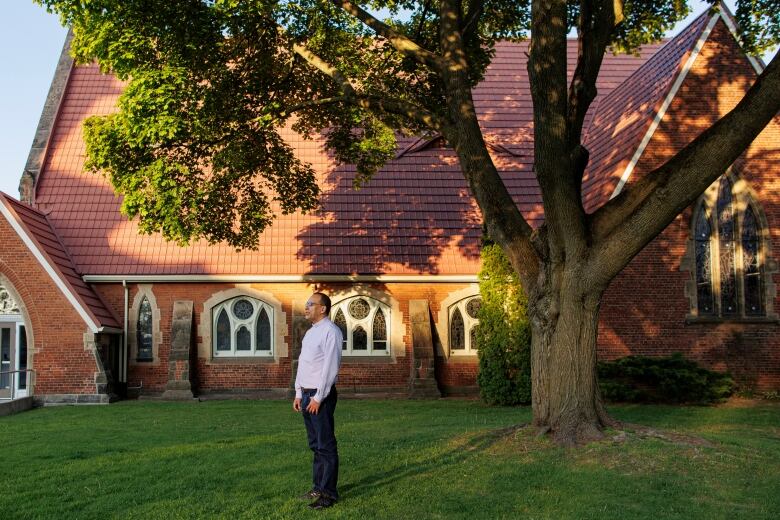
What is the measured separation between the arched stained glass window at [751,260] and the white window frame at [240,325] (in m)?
11.8

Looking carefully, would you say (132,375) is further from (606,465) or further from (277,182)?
(606,465)

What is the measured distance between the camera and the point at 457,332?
859 inches

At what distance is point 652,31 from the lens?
15.1 metres

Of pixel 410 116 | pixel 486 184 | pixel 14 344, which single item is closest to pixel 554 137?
pixel 486 184

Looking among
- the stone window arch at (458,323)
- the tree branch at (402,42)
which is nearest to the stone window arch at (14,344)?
the stone window arch at (458,323)

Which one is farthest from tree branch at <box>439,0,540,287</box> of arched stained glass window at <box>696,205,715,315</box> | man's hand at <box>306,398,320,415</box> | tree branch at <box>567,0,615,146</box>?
arched stained glass window at <box>696,205,715,315</box>

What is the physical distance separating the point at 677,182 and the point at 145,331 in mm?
15520

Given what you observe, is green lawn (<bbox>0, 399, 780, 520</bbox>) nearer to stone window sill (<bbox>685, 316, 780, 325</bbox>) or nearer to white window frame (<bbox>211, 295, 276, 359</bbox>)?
stone window sill (<bbox>685, 316, 780, 325</bbox>)

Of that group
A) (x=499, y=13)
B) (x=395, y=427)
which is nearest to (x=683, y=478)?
(x=395, y=427)

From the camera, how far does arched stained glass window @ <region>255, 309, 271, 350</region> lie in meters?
21.5

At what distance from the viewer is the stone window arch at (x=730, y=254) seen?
65.3ft

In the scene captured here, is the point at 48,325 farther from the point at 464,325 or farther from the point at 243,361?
the point at 464,325

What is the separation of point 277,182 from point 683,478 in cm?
1006

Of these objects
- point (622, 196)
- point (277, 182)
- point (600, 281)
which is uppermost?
point (277, 182)
